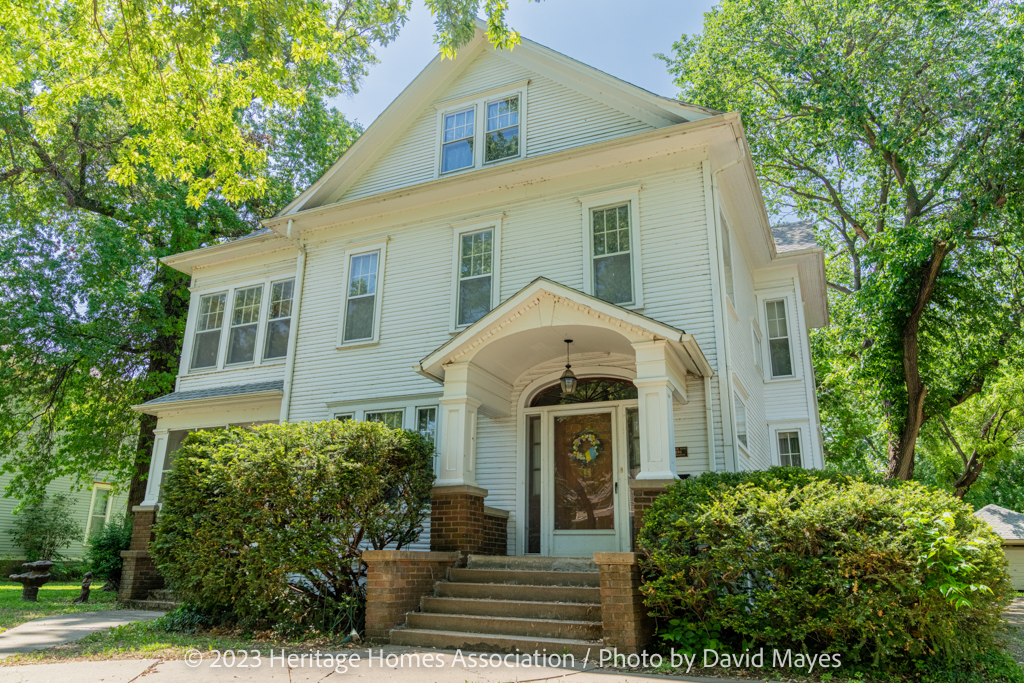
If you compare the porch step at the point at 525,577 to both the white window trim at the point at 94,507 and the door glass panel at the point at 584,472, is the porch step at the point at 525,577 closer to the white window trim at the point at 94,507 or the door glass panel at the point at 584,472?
the door glass panel at the point at 584,472

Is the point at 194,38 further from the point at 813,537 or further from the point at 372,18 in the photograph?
the point at 813,537

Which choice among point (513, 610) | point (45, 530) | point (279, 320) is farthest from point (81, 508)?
point (513, 610)

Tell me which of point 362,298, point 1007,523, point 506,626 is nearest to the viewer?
point 506,626

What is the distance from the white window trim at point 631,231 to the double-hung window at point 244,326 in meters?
6.79

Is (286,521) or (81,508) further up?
(81,508)

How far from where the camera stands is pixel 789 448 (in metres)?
13.0

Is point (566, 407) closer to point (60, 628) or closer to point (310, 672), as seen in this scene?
point (310, 672)

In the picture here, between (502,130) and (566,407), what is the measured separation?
202 inches

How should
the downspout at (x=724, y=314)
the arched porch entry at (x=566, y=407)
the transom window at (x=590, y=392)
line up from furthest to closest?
the transom window at (x=590, y=392), the downspout at (x=724, y=314), the arched porch entry at (x=566, y=407)

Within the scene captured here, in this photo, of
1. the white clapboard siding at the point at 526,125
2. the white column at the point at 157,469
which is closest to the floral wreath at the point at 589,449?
the white clapboard siding at the point at 526,125

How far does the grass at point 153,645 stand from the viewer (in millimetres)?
6320

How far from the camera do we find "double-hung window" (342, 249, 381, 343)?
38.2 feet

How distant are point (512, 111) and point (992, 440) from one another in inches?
872

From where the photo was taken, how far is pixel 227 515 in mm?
7652
